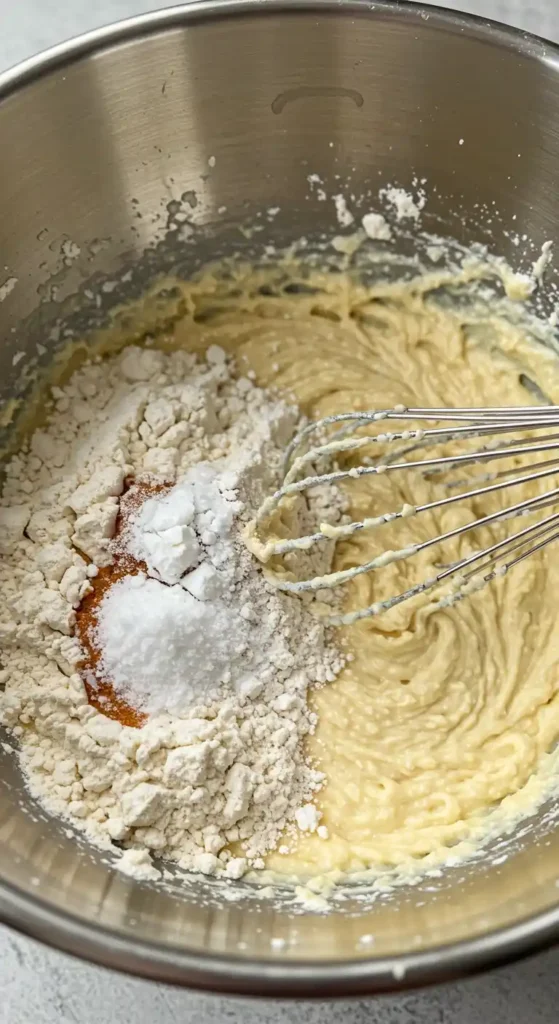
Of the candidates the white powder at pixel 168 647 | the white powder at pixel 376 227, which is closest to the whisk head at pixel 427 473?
the white powder at pixel 168 647

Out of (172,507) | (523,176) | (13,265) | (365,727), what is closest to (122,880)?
(365,727)

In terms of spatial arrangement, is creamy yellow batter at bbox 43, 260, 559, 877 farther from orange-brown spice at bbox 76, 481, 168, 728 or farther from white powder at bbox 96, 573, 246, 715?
orange-brown spice at bbox 76, 481, 168, 728

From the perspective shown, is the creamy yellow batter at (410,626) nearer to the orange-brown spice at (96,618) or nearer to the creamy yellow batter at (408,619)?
the creamy yellow batter at (408,619)

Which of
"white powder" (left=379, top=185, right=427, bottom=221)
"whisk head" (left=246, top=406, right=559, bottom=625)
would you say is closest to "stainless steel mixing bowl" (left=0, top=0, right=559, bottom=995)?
"white powder" (left=379, top=185, right=427, bottom=221)

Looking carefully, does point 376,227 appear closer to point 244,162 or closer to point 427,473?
point 244,162

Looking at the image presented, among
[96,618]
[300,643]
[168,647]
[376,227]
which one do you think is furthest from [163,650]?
[376,227]
